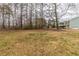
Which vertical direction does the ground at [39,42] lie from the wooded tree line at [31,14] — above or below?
below

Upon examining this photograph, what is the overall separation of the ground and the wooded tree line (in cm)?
10

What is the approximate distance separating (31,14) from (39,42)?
1.29 feet

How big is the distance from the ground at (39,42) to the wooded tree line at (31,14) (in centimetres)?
10

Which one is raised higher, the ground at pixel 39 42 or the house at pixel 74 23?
the house at pixel 74 23

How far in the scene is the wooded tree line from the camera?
219 centimetres

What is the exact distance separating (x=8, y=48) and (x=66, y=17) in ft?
2.88

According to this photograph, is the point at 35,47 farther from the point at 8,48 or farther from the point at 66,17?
the point at 66,17

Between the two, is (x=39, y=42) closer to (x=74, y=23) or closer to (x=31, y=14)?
(x=31, y=14)

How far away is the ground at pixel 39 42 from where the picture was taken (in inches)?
84.8

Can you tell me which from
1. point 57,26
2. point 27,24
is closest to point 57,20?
point 57,26

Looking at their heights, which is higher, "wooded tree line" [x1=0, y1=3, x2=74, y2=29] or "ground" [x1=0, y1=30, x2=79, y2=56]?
"wooded tree line" [x1=0, y1=3, x2=74, y2=29]

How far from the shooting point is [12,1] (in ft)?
7.32

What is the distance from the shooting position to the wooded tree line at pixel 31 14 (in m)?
2.19

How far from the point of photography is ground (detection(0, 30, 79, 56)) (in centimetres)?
215
